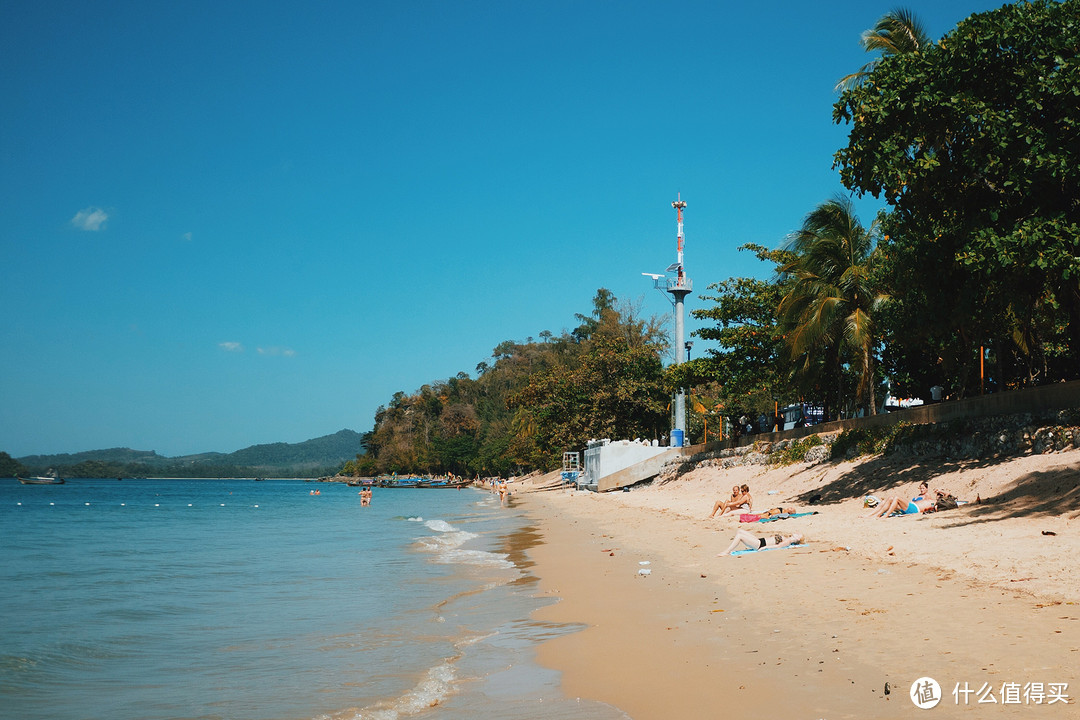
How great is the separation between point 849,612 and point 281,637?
6030mm

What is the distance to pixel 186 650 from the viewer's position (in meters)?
8.68

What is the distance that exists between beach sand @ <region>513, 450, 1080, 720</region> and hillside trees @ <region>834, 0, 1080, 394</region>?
3430 millimetres

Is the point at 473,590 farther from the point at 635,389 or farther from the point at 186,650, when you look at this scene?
the point at 635,389

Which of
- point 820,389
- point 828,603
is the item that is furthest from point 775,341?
point 828,603

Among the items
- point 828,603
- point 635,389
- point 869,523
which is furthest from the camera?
point 635,389

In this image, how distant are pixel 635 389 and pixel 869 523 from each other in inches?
1457

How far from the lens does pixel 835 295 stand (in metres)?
25.6

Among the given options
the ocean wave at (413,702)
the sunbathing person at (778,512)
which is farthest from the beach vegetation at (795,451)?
the ocean wave at (413,702)

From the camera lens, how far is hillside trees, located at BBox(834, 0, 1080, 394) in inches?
503

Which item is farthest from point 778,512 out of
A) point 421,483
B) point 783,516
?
point 421,483

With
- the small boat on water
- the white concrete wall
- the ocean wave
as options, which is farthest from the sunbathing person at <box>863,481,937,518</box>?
the small boat on water

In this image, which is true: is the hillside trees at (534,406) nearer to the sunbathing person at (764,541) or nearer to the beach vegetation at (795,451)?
the beach vegetation at (795,451)

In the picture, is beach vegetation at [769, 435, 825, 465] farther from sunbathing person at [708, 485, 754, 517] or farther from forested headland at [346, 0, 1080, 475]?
sunbathing person at [708, 485, 754, 517]

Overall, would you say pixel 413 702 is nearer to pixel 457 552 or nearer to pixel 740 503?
pixel 457 552
